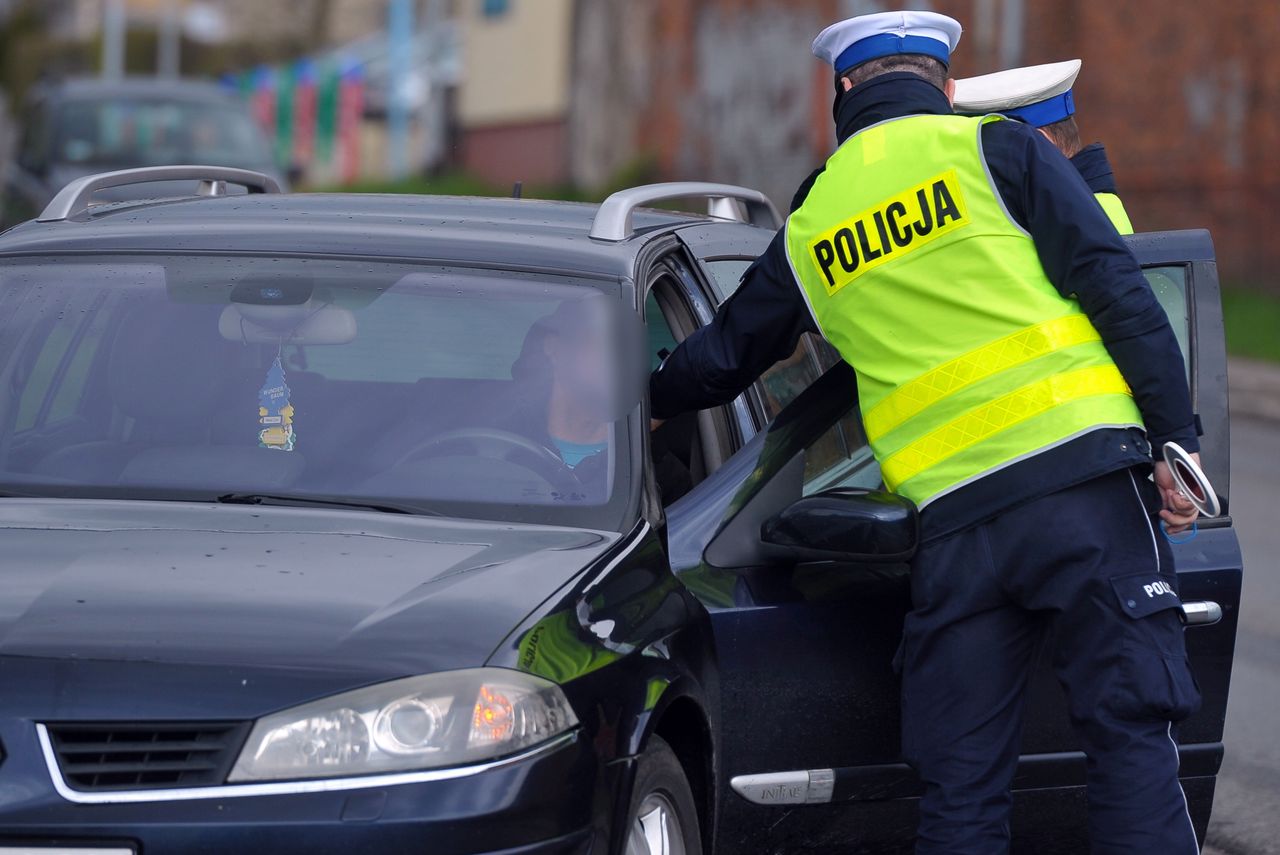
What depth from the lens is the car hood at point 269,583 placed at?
3135mm

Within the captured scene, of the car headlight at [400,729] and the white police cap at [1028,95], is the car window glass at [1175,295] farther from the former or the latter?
the car headlight at [400,729]

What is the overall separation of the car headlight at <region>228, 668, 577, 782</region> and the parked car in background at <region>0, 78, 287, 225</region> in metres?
13.7

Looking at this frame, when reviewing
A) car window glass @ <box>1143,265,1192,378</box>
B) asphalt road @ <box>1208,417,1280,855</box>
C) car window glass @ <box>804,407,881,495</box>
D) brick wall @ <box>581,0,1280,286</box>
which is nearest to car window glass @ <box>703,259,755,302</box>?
car window glass @ <box>804,407,881,495</box>

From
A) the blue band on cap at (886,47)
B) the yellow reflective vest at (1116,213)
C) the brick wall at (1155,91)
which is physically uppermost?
the blue band on cap at (886,47)

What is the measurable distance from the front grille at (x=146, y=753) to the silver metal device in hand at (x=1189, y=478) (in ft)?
5.59

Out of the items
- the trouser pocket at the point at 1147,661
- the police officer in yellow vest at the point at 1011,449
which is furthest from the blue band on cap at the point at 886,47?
the trouser pocket at the point at 1147,661

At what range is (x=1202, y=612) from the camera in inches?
167

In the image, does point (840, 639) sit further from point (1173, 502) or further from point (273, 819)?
point (273, 819)

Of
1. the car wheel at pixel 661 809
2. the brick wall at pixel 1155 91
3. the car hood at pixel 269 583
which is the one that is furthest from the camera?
the brick wall at pixel 1155 91

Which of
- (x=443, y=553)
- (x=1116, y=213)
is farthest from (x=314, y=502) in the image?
(x=1116, y=213)

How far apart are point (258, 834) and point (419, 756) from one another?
9.5 inches

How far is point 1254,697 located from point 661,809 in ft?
13.6

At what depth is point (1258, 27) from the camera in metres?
20.4

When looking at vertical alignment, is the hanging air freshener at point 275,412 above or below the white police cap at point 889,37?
below
